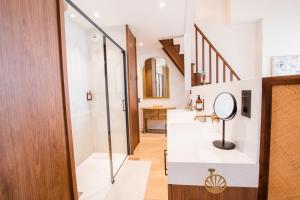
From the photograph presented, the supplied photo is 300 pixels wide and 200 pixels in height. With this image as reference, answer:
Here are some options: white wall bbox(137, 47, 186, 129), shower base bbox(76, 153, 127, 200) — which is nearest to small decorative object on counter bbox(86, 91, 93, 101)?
shower base bbox(76, 153, 127, 200)

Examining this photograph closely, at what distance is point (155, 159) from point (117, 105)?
3.90 feet

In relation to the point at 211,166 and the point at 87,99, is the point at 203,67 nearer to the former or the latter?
the point at 87,99

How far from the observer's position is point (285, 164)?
0.57 m

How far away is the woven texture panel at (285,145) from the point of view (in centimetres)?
53

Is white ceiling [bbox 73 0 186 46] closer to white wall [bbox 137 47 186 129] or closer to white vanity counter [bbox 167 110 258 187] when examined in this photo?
white wall [bbox 137 47 186 129]

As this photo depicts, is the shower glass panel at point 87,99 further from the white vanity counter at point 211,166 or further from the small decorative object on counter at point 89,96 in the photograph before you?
the white vanity counter at point 211,166

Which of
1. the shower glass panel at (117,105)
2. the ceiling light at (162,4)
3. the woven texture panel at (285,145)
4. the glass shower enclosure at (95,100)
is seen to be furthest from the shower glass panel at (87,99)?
the woven texture panel at (285,145)

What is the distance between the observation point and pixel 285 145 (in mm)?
571

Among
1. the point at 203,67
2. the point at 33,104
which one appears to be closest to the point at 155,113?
the point at 203,67

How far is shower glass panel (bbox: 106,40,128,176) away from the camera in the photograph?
2457 millimetres

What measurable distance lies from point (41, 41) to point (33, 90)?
0.27 metres

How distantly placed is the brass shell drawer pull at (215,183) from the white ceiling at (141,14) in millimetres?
2188

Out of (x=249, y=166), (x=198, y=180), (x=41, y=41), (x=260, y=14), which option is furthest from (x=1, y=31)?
(x=260, y=14)

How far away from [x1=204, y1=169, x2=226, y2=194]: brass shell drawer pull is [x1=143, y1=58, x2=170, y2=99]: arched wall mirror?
3.55m
